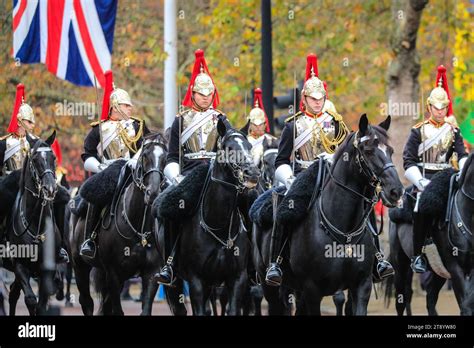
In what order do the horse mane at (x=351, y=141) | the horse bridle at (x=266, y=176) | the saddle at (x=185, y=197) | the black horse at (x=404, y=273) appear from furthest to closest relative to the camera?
1. the horse bridle at (x=266, y=176)
2. the black horse at (x=404, y=273)
3. the saddle at (x=185, y=197)
4. the horse mane at (x=351, y=141)

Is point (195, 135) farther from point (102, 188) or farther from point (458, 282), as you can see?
point (458, 282)

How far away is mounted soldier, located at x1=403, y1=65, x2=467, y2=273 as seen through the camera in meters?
17.2

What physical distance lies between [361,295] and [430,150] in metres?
3.93

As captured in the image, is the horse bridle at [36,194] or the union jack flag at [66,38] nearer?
the horse bridle at [36,194]

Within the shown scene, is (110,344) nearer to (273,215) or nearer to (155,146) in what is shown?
(273,215)

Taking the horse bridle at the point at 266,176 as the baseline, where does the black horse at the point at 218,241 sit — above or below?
below

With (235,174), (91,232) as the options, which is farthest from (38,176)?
(235,174)

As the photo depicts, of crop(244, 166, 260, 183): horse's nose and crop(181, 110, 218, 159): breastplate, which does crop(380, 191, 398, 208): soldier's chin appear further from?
crop(181, 110, 218, 159): breastplate

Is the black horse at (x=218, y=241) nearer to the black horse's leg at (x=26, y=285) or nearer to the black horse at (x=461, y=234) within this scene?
the black horse at (x=461, y=234)

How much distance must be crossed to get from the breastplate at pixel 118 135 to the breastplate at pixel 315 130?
10.7ft

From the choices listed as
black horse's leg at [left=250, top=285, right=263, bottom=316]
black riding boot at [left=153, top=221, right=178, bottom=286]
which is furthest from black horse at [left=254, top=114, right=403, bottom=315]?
black horse's leg at [left=250, top=285, right=263, bottom=316]

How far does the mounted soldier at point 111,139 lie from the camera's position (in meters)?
17.7

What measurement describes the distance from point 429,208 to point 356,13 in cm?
1514

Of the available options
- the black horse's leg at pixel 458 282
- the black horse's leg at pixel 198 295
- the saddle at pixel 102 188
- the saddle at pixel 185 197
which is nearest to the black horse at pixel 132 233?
the saddle at pixel 102 188
